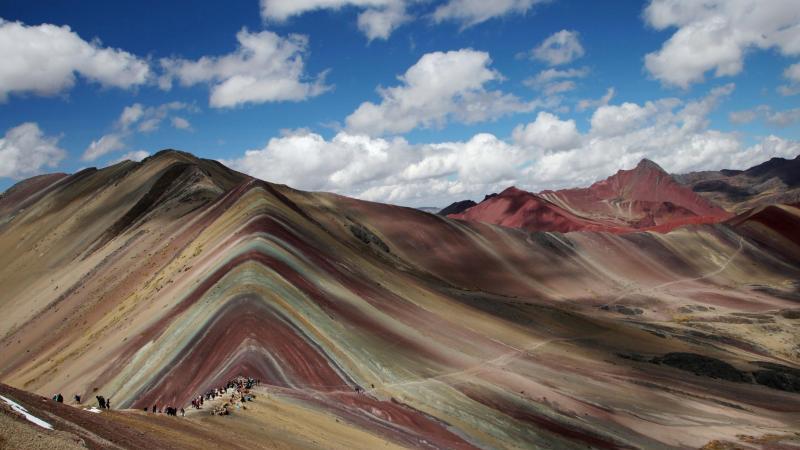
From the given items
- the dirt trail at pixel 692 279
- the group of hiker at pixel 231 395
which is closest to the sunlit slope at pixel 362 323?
the dirt trail at pixel 692 279

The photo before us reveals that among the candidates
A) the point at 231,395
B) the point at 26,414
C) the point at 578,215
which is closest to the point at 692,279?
the point at 578,215

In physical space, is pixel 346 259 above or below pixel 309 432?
above

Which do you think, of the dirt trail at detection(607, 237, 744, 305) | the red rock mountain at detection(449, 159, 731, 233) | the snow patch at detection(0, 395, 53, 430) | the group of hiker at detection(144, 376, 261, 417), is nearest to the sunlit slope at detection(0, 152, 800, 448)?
the dirt trail at detection(607, 237, 744, 305)

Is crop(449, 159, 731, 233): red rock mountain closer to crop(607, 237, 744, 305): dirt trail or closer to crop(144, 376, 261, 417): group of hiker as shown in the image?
crop(607, 237, 744, 305): dirt trail

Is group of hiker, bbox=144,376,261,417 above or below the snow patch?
below

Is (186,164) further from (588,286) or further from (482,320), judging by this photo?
(588,286)

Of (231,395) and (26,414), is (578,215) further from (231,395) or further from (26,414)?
(26,414)

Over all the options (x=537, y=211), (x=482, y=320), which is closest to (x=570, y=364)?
(x=482, y=320)

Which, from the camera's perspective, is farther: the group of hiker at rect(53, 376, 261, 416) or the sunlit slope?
the sunlit slope
